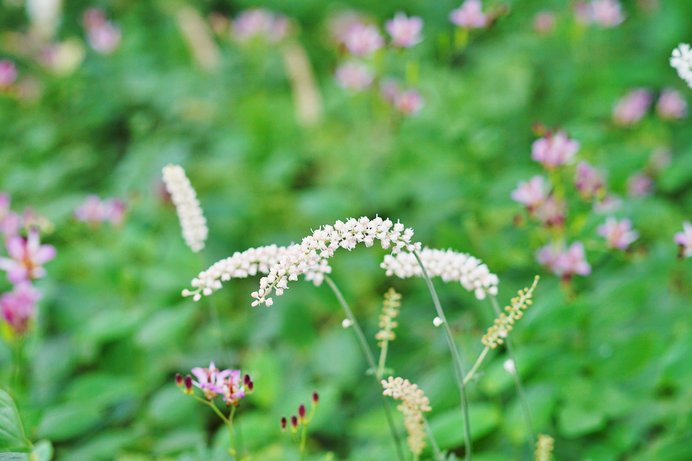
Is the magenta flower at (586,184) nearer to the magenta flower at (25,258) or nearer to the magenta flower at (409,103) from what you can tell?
the magenta flower at (409,103)

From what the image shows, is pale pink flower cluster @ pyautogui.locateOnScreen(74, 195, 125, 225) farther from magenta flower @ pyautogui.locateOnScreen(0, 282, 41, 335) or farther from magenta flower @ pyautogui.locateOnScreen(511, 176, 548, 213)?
magenta flower @ pyautogui.locateOnScreen(511, 176, 548, 213)

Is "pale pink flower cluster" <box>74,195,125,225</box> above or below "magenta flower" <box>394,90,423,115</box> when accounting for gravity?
below

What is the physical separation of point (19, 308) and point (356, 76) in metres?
1.46

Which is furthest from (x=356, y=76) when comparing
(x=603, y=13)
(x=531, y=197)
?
(x=531, y=197)

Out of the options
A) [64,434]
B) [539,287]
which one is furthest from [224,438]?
[539,287]

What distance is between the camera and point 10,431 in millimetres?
981

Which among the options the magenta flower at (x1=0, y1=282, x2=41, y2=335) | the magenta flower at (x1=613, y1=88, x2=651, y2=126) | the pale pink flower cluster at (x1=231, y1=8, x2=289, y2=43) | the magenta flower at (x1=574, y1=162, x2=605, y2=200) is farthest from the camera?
the pale pink flower cluster at (x1=231, y1=8, x2=289, y2=43)

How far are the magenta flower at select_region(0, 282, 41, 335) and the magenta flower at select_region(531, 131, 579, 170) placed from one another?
1156 millimetres

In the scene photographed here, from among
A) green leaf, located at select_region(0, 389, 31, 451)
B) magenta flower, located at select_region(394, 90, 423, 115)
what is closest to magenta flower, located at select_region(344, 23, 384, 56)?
magenta flower, located at select_region(394, 90, 423, 115)

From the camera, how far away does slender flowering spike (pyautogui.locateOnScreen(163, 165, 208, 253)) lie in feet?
3.82

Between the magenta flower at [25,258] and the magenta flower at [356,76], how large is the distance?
1314 mm

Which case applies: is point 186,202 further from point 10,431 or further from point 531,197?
point 531,197

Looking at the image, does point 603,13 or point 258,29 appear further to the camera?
point 258,29

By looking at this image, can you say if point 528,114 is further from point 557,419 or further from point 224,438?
point 224,438
